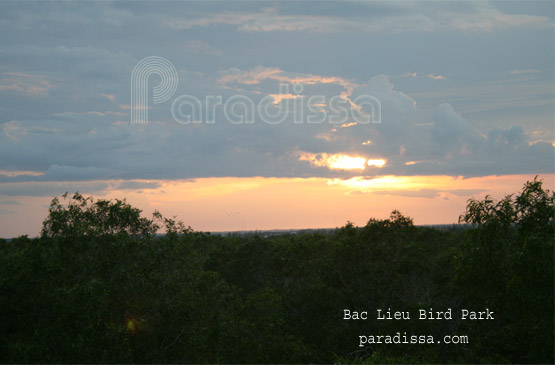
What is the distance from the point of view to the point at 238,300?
32.9 m

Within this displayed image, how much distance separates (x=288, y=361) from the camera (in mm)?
28297

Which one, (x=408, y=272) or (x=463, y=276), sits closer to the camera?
(x=463, y=276)

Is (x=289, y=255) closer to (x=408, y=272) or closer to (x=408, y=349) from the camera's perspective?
(x=408, y=272)

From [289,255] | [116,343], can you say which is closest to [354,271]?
[289,255]

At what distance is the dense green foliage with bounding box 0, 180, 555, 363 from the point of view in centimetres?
1800

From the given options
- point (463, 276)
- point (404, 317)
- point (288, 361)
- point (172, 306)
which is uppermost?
point (463, 276)

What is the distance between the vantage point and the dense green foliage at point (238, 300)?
1800 centimetres

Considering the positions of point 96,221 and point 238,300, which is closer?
point 96,221

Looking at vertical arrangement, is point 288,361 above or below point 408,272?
below

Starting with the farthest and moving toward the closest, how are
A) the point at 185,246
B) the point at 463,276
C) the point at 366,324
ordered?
the point at 366,324
the point at 185,246
the point at 463,276

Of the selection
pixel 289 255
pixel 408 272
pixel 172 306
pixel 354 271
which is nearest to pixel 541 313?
pixel 172 306

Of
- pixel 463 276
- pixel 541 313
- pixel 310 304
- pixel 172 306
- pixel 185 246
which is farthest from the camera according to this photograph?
pixel 310 304

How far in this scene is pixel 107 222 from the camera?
22703 millimetres

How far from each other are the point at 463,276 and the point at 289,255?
2574cm
